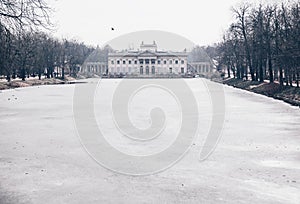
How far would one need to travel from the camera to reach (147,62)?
560 ft

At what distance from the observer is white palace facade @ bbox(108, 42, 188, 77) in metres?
170

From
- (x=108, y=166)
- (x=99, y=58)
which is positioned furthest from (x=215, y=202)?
(x=99, y=58)

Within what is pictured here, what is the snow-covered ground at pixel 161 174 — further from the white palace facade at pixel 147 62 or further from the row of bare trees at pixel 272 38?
the white palace facade at pixel 147 62

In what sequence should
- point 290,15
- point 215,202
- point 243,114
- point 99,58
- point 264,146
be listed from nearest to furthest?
point 215,202, point 264,146, point 243,114, point 290,15, point 99,58

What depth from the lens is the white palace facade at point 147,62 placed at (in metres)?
170

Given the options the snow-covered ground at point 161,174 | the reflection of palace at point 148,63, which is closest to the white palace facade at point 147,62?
the reflection of palace at point 148,63

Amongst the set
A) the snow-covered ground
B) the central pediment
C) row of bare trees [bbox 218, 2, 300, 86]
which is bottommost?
the snow-covered ground

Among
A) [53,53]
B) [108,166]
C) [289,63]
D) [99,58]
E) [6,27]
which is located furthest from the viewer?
[99,58]

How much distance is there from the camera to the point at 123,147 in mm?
17094

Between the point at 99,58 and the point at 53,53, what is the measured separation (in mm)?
80853

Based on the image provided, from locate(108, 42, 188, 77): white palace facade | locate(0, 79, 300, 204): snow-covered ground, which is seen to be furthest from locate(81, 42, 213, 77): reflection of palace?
locate(0, 79, 300, 204): snow-covered ground

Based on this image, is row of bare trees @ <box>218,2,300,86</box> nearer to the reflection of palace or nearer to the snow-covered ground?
the snow-covered ground

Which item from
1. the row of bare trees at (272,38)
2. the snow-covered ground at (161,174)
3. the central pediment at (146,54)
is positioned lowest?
the snow-covered ground at (161,174)

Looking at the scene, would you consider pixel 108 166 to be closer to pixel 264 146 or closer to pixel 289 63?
pixel 264 146
